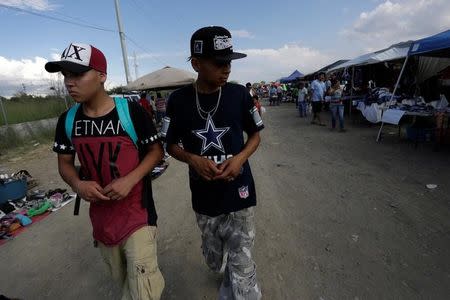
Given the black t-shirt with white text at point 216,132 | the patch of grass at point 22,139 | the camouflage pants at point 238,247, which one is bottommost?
the patch of grass at point 22,139

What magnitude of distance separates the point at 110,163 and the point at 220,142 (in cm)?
69

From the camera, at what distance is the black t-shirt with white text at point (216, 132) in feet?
7.18

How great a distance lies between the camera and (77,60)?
1.85m

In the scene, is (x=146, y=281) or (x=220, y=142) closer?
(x=146, y=281)

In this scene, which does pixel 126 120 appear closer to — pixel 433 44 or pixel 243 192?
pixel 243 192

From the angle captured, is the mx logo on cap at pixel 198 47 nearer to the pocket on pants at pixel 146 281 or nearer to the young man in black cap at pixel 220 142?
the young man in black cap at pixel 220 142

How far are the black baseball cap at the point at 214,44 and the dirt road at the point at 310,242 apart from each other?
198 centimetres

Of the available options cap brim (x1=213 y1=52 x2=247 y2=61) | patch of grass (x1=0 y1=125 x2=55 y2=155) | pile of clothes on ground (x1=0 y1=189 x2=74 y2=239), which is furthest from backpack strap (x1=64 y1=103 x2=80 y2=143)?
patch of grass (x1=0 y1=125 x2=55 y2=155)

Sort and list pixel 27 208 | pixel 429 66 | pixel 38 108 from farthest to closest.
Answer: pixel 38 108, pixel 429 66, pixel 27 208

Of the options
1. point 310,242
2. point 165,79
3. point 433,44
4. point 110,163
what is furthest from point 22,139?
point 433,44

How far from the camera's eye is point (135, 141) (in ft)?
6.64

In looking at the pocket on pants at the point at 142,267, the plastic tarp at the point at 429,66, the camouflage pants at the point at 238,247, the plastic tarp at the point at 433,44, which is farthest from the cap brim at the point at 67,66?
the plastic tarp at the point at 429,66

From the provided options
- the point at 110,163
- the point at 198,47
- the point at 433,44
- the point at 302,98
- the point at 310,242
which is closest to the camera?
the point at 110,163

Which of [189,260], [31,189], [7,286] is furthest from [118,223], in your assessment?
[31,189]
